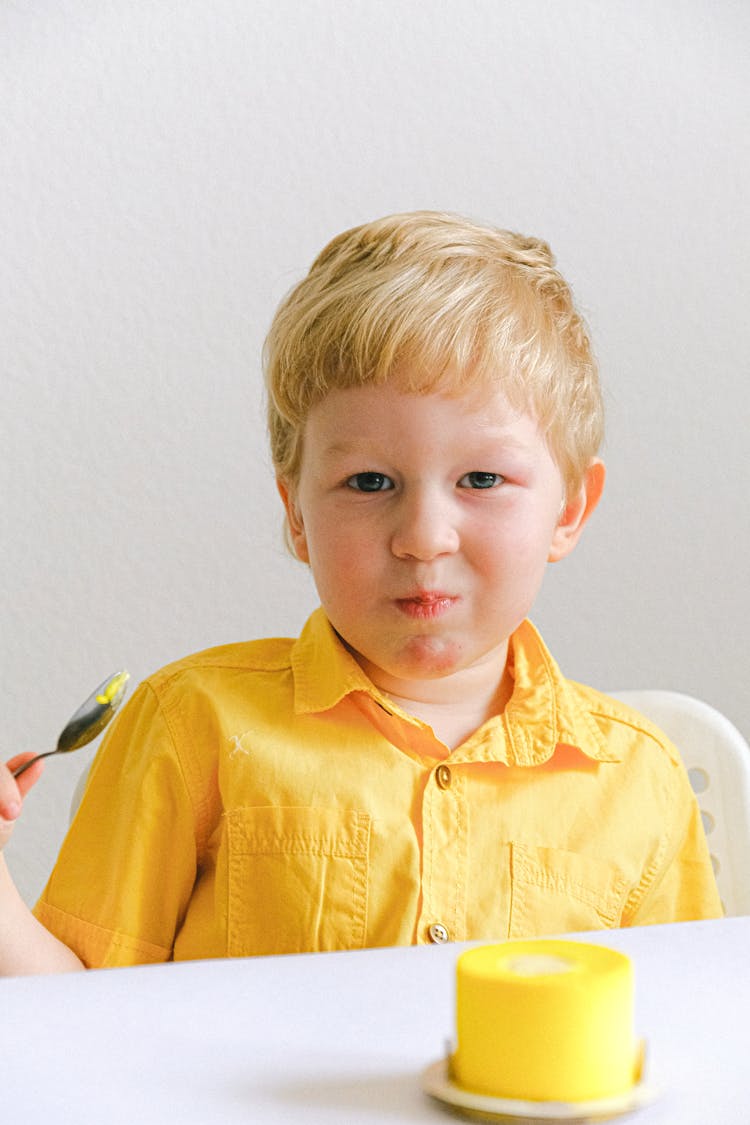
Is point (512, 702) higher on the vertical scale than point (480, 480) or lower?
lower

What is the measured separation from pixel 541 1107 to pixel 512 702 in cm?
47

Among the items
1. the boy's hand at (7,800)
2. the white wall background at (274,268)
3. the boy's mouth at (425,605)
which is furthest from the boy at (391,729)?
the white wall background at (274,268)

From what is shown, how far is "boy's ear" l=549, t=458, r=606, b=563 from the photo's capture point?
890mm

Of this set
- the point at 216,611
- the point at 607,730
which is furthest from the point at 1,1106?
the point at 216,611

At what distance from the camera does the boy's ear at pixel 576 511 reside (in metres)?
0.89

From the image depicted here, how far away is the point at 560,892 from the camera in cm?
81

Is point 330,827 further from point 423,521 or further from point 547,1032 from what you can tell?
point 547,1032

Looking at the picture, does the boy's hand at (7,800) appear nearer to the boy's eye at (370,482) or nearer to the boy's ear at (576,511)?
the boy's eye at (370,482)

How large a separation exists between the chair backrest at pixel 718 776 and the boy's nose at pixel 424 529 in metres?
0.26

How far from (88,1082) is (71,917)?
1.27 feet

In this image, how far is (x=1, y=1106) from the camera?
0.41 meters

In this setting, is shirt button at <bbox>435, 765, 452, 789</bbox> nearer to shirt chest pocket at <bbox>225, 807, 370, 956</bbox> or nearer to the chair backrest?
shirt chest pocket at <bbox>225, 807, 370, 956</bbox>

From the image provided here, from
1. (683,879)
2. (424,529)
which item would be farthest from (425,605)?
(683,879)

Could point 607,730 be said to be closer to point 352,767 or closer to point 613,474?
point 352,767
